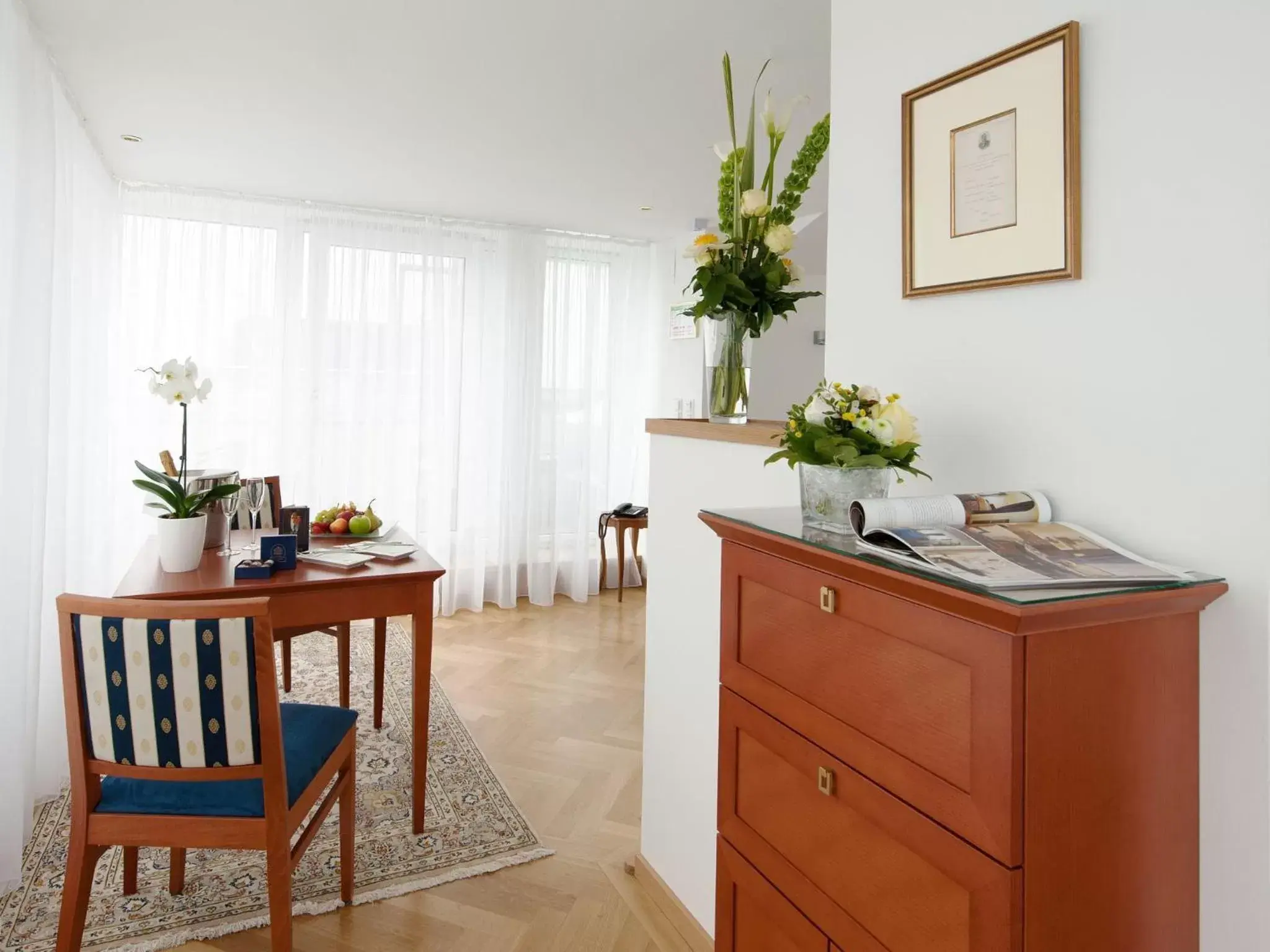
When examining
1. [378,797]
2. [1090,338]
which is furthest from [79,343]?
[1090,338]

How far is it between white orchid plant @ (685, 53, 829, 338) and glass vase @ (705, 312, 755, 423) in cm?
4

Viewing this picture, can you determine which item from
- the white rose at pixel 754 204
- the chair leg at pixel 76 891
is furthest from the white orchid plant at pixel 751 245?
the chair leg at pixel 76 891

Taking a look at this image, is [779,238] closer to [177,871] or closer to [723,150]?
[723,150]

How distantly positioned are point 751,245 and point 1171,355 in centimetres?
104

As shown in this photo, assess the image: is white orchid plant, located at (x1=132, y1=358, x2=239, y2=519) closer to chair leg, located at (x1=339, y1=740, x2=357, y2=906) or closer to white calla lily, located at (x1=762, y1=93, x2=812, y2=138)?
chair leg, located at (x1=339, y1=740, x2=357, y2=906)

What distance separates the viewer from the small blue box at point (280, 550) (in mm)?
2494

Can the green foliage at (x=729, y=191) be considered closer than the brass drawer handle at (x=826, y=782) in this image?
No

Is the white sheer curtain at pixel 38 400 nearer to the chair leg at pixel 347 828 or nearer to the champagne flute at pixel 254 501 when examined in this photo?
the champagne flute at pixel 254 501

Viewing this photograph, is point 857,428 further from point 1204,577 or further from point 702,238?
point 702,238

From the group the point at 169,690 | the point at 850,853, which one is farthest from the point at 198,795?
the point at 850,853

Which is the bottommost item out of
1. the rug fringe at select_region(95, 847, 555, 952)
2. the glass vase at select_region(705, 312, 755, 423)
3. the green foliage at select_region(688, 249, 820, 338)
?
the rug fringe at select_region(95, 847, 555, 952)

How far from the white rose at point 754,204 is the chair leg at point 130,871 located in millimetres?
2385

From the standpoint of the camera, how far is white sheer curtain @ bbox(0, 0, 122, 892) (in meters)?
2.33

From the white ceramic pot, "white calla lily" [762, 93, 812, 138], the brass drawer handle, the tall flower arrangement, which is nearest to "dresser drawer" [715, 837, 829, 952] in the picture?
the brass drawer handle
